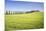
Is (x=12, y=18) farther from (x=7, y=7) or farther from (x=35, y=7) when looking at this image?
(x=35, y=7)

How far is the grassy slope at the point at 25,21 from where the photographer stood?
4.50 ft

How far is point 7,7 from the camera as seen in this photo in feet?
4.46

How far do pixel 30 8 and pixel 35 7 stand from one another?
9 cm

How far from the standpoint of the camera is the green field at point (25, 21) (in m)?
1.37

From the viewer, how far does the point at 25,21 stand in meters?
1.41

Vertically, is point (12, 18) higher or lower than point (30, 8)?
lower

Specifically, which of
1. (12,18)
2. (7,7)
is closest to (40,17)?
(12,18)

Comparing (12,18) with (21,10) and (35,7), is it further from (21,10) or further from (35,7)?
(35,7)

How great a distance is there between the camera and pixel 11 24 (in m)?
1.37

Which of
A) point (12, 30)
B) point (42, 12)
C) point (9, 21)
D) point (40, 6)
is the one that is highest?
point (40, 6)

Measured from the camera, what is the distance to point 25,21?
1.41 metres

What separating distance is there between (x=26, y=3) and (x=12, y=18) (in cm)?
34

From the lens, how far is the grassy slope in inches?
54.0
